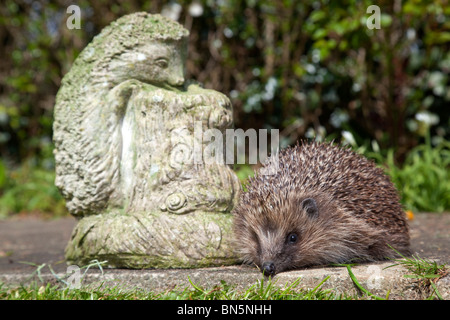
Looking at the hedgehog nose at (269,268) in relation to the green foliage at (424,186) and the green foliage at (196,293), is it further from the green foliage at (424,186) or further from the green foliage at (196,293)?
the green foliage at (424,186)

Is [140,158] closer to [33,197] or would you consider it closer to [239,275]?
[239,275]

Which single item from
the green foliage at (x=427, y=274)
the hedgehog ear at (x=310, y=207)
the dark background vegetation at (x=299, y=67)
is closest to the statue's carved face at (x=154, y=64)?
the hedgehog ear at (x=310, y=207)

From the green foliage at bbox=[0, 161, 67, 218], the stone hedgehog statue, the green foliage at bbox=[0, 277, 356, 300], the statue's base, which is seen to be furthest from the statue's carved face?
the green foliage at bbox=[0, 161, 67, 218]

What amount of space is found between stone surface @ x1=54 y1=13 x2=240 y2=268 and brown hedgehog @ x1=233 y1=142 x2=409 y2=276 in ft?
0.87

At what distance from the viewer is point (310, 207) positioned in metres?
3.49

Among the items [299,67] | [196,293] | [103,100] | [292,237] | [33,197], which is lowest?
[33,197]

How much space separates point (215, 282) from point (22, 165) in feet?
27.2

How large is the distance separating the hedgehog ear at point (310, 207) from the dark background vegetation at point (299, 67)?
3.77 metres

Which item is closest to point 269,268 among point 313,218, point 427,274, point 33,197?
point 313,218

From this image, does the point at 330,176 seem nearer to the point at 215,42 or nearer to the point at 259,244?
the point at 259,244

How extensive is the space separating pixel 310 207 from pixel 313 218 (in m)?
0.09

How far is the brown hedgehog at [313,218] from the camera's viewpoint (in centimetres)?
346

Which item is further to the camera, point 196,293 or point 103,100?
point 103,100
